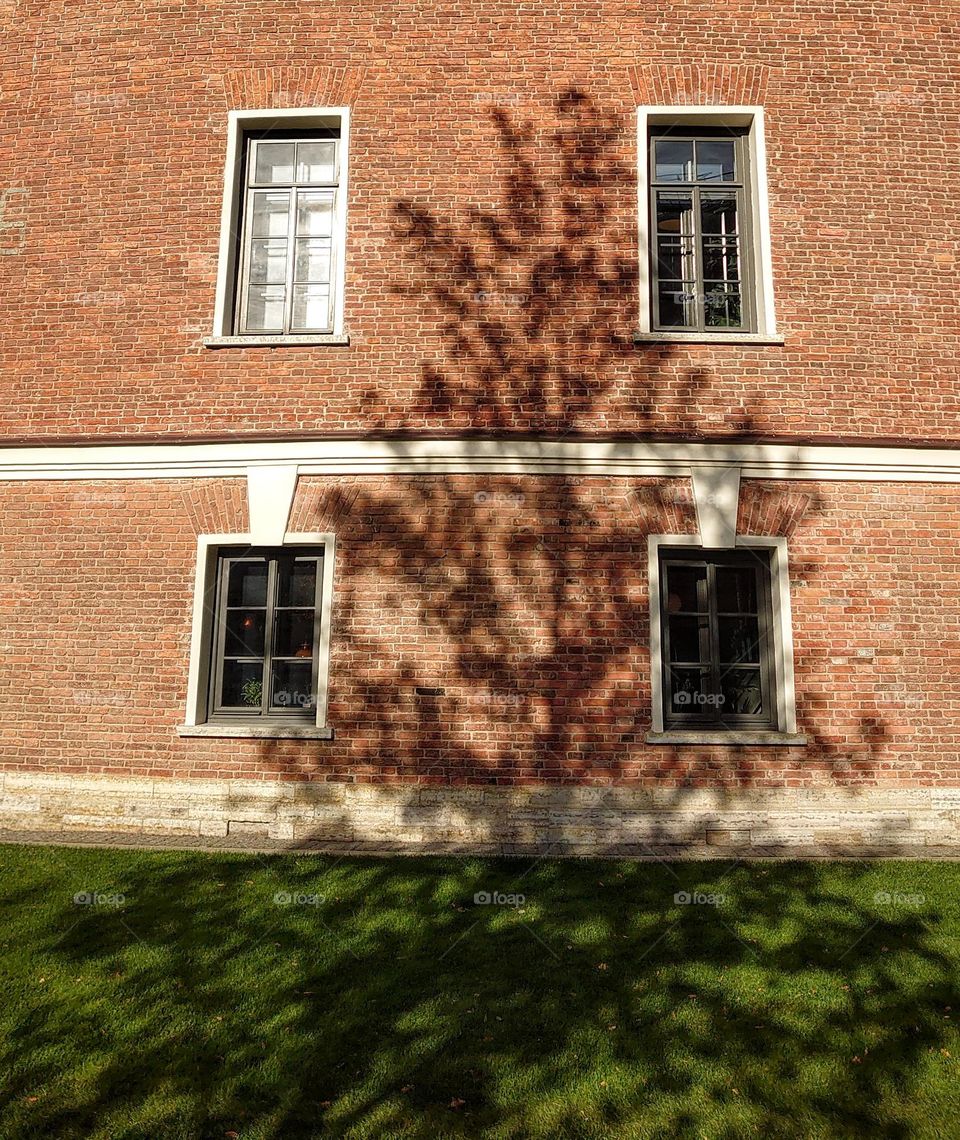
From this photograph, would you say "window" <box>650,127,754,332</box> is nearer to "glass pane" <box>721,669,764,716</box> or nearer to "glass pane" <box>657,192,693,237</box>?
"glass pane" <box>657,192,693,237</box>

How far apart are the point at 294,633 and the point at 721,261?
551 centimetres

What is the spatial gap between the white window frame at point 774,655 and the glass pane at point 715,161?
372 cm

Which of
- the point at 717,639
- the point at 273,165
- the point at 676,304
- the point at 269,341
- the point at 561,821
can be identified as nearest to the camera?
the point at 561,821

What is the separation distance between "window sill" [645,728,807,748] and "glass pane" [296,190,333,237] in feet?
19.2

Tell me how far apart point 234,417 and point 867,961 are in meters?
6.66

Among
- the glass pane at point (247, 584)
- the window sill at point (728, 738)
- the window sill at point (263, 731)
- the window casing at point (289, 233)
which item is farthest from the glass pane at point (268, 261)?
the window sill at point (728, 738)

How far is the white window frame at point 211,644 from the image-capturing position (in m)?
7.49

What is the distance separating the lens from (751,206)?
27.1 feet

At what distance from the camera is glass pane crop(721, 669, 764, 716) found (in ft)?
25.0

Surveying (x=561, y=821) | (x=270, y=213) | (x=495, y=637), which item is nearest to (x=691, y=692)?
(x=561, y=821)

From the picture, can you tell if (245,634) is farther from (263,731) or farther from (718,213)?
(718,213)

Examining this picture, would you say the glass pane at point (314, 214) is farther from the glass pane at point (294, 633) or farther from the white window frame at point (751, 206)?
the glass pane at point (294, 633)

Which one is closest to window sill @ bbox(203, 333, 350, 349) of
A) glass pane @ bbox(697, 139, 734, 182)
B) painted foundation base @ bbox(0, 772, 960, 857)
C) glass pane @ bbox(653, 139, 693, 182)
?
glass pane @ bbox(653, 139, 693, 182)

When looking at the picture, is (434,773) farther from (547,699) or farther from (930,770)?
(930,770)
